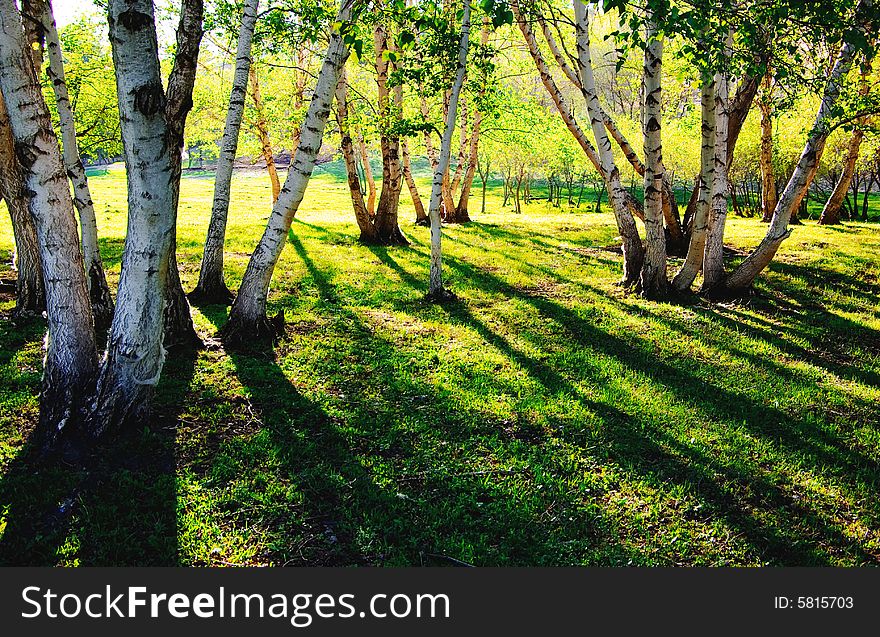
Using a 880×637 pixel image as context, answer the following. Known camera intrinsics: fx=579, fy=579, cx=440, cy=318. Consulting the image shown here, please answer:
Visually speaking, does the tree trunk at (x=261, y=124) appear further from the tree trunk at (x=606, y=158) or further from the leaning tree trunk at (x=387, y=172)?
the tree trunk at (x=606, y=158)

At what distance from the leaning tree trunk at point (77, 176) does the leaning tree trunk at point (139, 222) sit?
3.43m

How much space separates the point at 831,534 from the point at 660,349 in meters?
4.61

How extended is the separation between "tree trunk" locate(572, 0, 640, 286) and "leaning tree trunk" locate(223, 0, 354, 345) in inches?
219

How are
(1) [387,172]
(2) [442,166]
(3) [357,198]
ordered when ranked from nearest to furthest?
(2) [442,166] → (1) [387,172] → (3) [357,198]

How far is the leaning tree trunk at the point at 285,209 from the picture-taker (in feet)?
25.9

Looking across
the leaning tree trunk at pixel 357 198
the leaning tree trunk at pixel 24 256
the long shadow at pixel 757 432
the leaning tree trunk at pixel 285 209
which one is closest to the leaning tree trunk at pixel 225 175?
the leaning tree trunk at pixel 285 209

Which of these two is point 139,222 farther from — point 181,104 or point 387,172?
point 387,172

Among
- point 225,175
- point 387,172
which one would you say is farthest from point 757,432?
point 387,172

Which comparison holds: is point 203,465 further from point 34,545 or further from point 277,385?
point 277,385

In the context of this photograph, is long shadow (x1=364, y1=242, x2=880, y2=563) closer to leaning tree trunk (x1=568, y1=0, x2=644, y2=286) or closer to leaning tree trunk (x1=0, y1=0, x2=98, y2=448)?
leaning tree trunk (x1=568, y1=0, x2=644, y2=286)

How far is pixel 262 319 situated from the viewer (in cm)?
898

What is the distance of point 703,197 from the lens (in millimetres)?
12094

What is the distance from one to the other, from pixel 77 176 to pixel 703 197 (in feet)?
37.8

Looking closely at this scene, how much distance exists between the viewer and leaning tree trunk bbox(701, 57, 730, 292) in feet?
37.4
